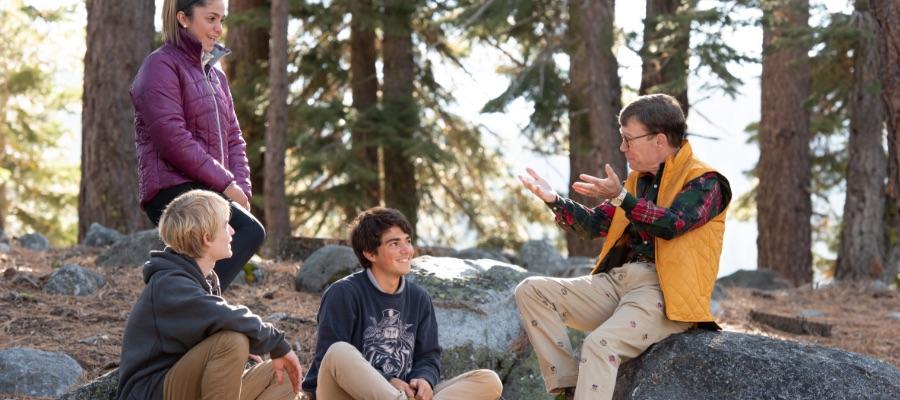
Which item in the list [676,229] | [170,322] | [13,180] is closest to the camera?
[170,322]

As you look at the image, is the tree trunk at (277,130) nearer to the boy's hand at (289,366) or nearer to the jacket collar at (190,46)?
the jacket collar at (190,46)

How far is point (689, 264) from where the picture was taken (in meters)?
4.61

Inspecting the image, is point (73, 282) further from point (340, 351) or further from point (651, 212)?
point (651, 212)

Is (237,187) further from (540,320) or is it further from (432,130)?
(432,130)

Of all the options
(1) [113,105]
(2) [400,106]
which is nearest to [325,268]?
(1) [113,105]

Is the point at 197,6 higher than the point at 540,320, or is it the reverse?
the point at 197,6

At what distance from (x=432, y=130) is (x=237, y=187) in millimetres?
9898

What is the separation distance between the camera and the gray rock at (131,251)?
25.9ft

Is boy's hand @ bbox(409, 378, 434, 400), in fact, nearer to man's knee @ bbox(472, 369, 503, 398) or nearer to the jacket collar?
man's knee @ bbox(472, 369, 503, 398)

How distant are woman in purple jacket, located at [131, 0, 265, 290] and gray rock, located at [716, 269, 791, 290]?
25.0ft

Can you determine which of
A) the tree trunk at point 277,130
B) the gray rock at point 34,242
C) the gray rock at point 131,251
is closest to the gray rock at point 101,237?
the gray rock at point 34,242

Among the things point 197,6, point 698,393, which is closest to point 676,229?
point 698,393

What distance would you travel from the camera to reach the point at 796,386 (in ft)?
14.8

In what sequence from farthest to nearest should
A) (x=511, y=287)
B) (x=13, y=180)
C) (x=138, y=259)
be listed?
(x=13, y=180), (x=138, y=259), (x=511, y=287)
